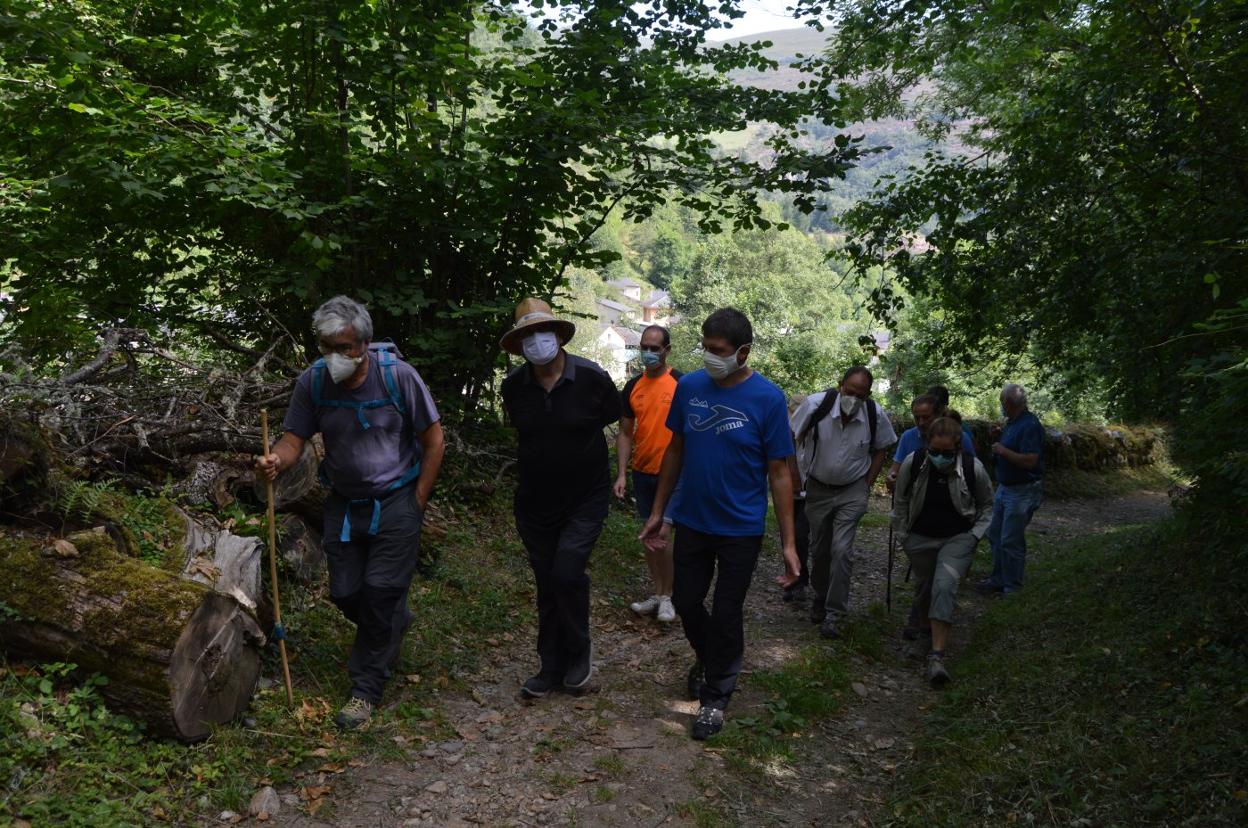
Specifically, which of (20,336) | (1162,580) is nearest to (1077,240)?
(1162,580)

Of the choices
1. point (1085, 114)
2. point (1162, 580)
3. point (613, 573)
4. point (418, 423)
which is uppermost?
point (1085, 114)

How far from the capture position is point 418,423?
4.64 m

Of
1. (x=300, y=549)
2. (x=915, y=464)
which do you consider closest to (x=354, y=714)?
(x=300, y=549)

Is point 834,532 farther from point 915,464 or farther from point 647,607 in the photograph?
point 647,607

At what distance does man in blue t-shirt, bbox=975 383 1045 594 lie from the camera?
8555 millimetres

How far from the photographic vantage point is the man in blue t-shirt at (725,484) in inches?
181

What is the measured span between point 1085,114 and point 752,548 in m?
6.10

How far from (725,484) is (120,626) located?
9.82ft

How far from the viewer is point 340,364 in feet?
14.3

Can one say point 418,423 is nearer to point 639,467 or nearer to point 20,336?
point 639,467

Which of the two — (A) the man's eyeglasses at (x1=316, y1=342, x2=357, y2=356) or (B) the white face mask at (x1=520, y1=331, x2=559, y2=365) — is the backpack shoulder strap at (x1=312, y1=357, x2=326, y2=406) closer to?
(A) the man's eyeglasses at (x1=316, y1=342, x2=357, y2=356)

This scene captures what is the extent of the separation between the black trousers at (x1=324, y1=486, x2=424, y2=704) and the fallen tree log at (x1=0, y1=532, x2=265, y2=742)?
69cm

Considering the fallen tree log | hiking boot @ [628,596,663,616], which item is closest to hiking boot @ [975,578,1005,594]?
hiking boot @ [628,596,663,616]

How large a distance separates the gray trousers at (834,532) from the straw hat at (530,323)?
9.97 feet
